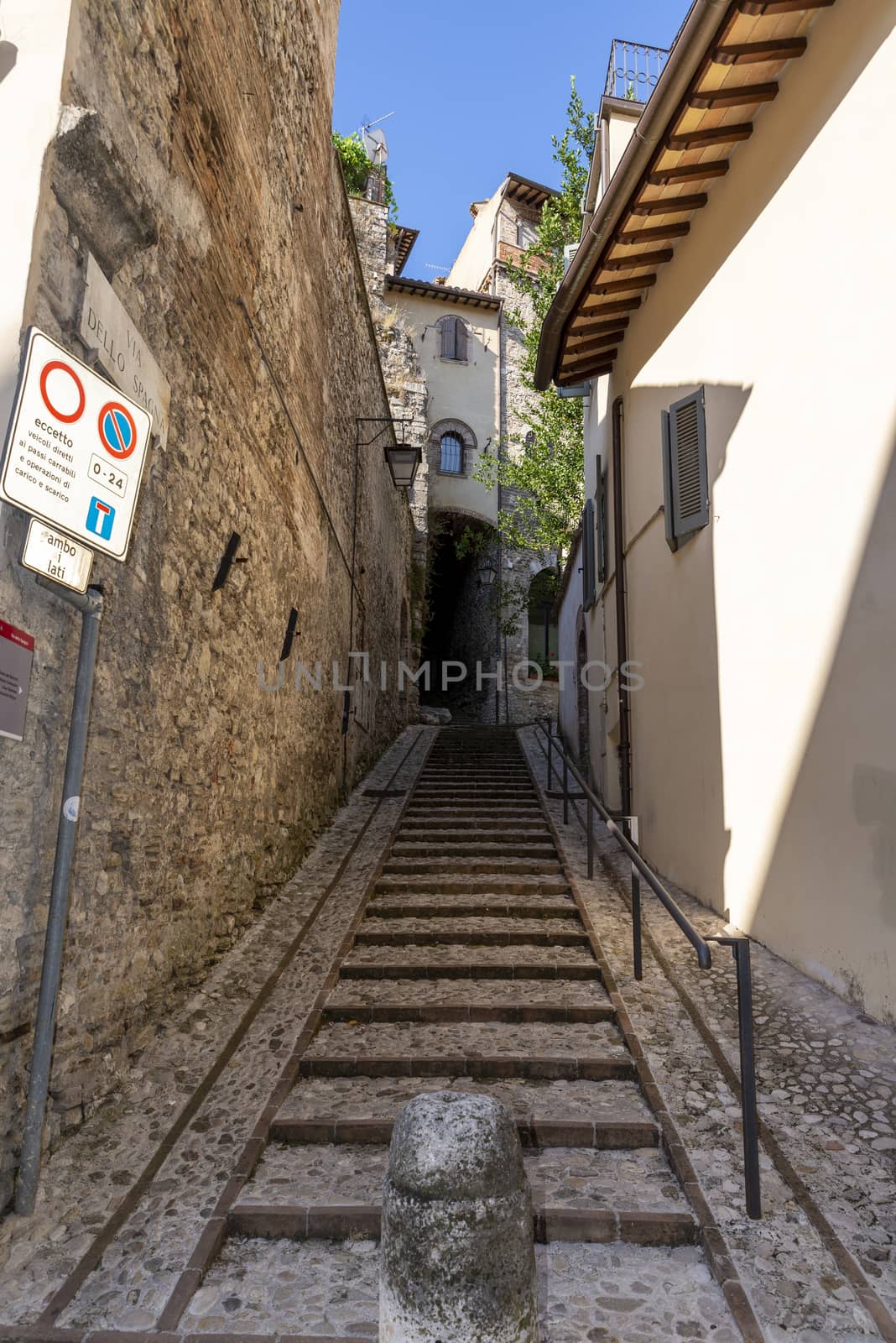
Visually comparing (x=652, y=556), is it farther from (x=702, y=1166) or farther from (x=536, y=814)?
(x=702, y=1166)

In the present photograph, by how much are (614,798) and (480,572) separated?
14694 mm

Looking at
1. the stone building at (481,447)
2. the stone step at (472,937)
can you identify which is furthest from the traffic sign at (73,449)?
the stone building at (481,447)

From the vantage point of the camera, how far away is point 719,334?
219 inches

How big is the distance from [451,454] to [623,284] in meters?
15.4

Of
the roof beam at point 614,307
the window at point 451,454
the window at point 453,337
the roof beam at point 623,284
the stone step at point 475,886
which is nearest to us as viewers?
the stone step at point 475,886

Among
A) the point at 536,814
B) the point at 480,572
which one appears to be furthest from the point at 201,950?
the point at 480,572

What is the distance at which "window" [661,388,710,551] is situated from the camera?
5730 millimetres

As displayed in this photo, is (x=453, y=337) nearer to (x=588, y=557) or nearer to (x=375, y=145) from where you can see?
(x=375, y=145)

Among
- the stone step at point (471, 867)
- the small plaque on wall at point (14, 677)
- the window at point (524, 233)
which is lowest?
the stone step at point (471, 867)

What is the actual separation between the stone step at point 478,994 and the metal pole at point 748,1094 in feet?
4.71

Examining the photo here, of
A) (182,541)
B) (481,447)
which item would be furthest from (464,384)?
(182,541)

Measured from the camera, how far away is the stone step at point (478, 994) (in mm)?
4238

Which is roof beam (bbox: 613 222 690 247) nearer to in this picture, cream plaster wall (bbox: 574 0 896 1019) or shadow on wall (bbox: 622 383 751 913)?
cream plaster wall (bbox: 574 0 896 1019)

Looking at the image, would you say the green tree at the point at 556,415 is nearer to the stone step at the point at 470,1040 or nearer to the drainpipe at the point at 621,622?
the drainpipe at the point at 621,622
